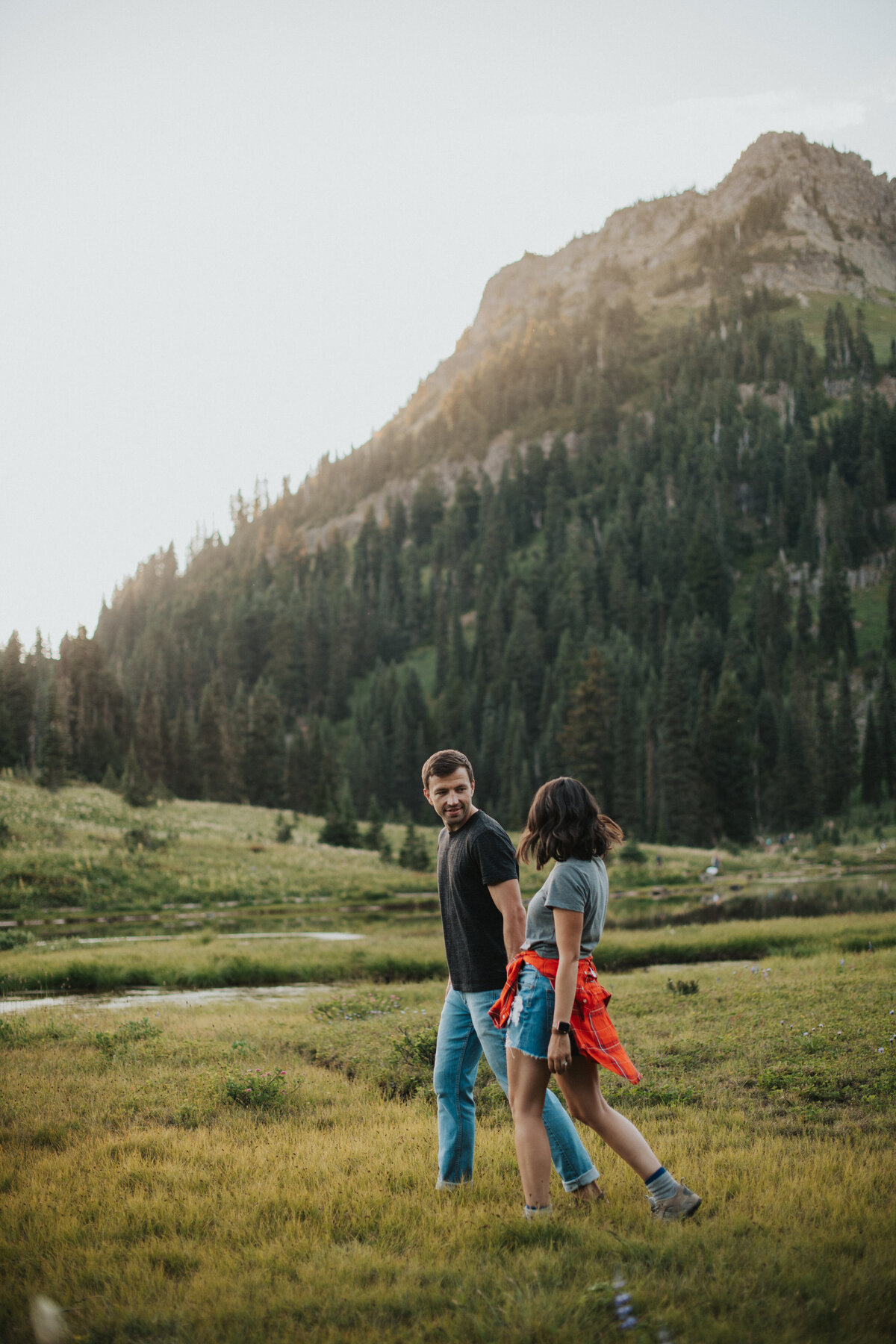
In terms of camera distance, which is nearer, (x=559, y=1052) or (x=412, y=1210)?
(x=559, y=1052)

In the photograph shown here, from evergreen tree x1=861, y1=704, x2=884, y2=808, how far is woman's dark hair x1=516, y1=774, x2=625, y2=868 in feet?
286

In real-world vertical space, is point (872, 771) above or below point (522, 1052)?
below

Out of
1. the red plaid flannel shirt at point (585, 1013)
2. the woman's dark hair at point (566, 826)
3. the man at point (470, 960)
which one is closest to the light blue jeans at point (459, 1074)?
the man at point (470, 960)

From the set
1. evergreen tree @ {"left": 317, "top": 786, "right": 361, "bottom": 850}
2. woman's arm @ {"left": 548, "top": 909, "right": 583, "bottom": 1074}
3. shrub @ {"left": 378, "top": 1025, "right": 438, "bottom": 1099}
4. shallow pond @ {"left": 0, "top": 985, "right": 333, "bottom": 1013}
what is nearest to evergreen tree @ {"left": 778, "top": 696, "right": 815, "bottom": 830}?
evergreen tree @ {"left": 317, "top": 786, "right": 361, "bottom": 850}

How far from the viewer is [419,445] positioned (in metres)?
196

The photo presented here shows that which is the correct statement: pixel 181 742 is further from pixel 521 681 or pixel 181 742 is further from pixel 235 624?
pixel 235 624

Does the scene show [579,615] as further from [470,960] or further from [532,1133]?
[532,1133]

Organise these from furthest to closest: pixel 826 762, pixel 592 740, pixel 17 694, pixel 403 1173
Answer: pixel 826 762
pixel 592 740
pixel 17 694
pixel 403 1173

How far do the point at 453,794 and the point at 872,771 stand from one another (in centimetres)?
8755

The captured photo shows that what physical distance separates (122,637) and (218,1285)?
189061mm

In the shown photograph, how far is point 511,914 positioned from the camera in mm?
5203

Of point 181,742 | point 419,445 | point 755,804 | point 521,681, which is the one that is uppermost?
point 419,445

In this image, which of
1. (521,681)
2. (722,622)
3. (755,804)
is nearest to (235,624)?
(521,681)

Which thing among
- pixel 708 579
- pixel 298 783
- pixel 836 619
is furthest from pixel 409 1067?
pixel 708 579
